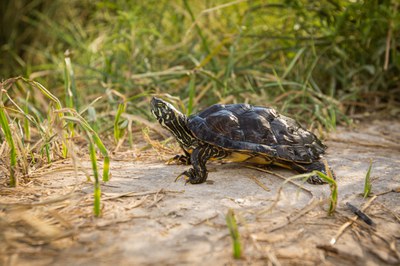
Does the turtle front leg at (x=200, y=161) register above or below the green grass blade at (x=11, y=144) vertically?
below

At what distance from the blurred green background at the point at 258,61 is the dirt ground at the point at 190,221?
1.35m

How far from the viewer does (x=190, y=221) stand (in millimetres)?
1885

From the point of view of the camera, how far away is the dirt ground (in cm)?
161

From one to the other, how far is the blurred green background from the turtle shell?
0.99 m

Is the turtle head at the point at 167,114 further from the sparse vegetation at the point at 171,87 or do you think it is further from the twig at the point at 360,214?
the twig at the point at 360,214

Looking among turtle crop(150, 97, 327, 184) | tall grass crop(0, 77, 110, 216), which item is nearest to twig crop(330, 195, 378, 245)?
turtle crop(150, 97, 327, 184)

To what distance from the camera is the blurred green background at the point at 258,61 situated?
4.27m

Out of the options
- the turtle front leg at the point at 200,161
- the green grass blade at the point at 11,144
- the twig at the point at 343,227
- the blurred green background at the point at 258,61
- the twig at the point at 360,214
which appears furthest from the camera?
the blurred green background at the point at 258,61

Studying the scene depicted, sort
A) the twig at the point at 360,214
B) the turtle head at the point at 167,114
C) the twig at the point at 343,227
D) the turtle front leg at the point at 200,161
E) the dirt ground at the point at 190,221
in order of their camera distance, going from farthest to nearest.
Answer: the turtle head at the point at 167,114, the turtle front leg at the point at 200,161, the twig at the point at 360,214, the twig at the point at 343,227, the dirt ground at the point at 190,221

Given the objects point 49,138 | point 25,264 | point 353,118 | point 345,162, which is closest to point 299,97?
point 353,118

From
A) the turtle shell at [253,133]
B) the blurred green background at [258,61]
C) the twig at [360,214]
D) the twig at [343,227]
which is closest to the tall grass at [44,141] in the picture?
the turtle shell at [253,133]

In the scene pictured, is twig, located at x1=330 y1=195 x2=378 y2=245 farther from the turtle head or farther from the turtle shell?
the turtle head

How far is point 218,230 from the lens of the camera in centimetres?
181

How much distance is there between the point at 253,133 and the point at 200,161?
1.31 feet
